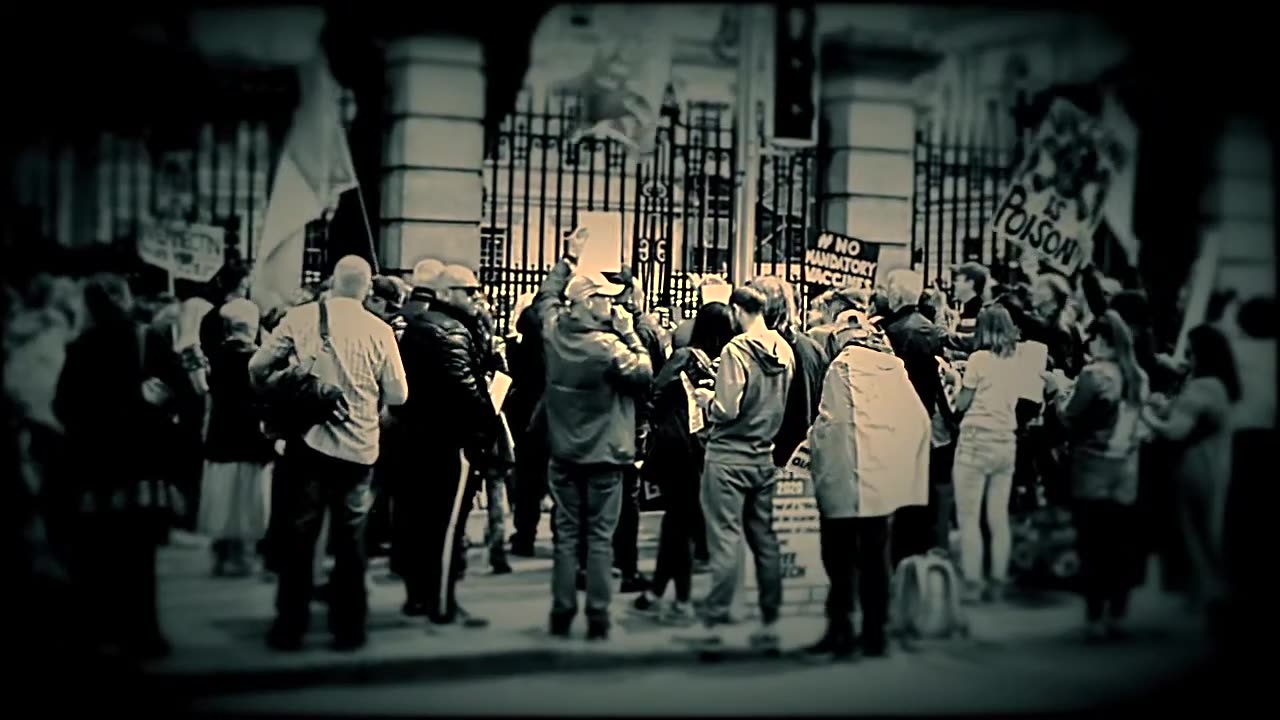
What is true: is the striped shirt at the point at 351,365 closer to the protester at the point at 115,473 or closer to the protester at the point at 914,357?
the protester at the point at 115,473

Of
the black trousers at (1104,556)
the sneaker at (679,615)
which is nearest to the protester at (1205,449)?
the black trousers at (1104,556)

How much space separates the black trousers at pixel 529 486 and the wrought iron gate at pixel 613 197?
2.27 ft

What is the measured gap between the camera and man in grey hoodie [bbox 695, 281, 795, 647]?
806 centimetres

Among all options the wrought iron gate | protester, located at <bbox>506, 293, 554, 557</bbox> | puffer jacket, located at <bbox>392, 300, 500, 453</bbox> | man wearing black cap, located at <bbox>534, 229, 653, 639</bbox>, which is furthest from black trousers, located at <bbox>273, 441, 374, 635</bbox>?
the wrought iron gate

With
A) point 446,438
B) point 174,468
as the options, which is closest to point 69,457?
point 174,468

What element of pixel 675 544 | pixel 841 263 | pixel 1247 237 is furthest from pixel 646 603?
pixel 1247 237

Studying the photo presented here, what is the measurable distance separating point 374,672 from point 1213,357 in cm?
496

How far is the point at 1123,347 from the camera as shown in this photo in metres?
8.93

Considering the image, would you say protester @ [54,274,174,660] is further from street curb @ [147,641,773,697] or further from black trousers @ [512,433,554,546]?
black trousers @ [512,433,554,546]

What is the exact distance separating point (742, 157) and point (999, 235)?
1626mm

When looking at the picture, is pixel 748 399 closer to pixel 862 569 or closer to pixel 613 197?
pixel 862 569

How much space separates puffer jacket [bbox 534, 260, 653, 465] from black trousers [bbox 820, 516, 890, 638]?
1.23 m

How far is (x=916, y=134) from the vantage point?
9.05 m

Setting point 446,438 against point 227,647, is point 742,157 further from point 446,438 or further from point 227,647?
point 227,647
